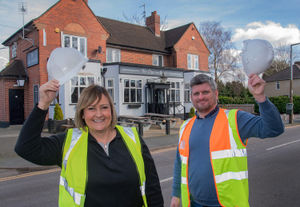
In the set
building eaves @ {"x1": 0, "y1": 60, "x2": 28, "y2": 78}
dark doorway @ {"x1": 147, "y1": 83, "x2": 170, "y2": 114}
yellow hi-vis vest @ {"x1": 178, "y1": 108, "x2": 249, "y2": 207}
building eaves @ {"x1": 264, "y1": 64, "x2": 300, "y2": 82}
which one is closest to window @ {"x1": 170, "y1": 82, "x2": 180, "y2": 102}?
dark doorway @ {"x1": 147, "y1": 83, "x2": 170, "y2": 114}

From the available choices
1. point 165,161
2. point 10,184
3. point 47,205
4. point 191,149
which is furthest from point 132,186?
point 165,161

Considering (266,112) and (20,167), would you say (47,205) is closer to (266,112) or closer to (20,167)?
(20,167)

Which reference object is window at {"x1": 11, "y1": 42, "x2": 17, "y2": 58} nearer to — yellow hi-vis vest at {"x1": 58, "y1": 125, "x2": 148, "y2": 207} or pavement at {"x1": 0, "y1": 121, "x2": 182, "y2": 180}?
pavement at {"x1": 0, "y1": 121, "x2": 182, "y2": 180}

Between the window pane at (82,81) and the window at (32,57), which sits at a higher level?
the window at (32,57)

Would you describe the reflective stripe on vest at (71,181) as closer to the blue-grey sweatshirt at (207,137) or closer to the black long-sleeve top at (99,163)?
the black long-sleeve top at (99,163)

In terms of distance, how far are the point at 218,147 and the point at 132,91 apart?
17922 millimetres

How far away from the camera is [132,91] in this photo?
65.8 ft

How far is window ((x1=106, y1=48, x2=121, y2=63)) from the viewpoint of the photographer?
21.8 m

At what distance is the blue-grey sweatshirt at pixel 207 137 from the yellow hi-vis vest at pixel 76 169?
1.81ft

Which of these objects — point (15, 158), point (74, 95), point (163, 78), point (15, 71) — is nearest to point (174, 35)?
point (163, 78)

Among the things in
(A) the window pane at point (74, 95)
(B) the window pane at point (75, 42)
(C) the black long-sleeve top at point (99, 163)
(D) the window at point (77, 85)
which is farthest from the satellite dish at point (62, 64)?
(B) the window pane at point (75, 42)

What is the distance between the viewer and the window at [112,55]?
71.4 feet

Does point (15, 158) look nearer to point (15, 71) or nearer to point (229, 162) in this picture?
point (229, 162)

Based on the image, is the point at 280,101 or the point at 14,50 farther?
the point at 280,101
